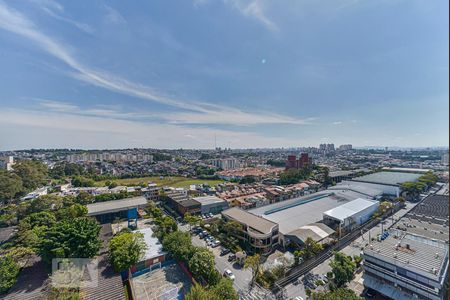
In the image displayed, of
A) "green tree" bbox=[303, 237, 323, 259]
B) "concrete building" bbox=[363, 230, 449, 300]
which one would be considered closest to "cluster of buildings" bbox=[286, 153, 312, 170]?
"green tree" bbox=[303, 237, 323, 259]

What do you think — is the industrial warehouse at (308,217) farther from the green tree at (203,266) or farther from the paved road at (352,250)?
the green tree at (203,266)

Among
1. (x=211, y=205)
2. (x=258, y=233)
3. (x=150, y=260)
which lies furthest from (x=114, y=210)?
(x=258, y=233)

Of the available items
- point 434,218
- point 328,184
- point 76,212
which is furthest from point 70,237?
point 328,184

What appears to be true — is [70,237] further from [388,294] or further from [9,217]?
[388,294]

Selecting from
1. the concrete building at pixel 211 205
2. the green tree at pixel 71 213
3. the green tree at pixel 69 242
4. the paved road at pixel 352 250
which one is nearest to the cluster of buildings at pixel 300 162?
the paved road at pixel 352 250

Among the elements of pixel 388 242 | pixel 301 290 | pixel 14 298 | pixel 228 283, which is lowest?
pixel 301 290
